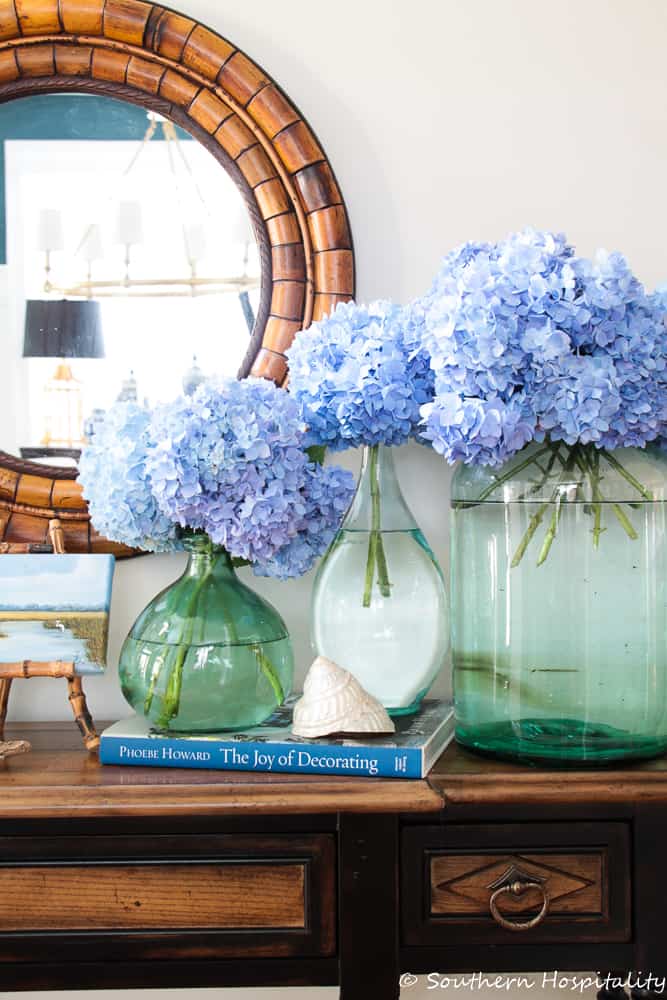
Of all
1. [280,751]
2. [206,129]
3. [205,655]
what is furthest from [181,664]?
[206,129]

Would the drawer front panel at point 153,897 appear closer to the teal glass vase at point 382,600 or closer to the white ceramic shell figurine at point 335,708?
the white ceramic shell figurine at point 335,708

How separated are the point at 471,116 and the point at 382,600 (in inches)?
26.2

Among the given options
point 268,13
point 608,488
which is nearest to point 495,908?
point 608,488

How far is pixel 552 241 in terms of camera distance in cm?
98

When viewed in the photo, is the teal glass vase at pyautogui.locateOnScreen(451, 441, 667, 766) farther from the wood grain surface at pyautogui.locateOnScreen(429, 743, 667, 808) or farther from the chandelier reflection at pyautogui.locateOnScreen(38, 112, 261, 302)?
the chandelier reflection at pyautogui.locateOnScreen(38, 112, 261, 302)

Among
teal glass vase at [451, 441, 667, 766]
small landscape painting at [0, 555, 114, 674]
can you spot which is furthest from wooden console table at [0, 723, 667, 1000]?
small landscape painting at [0, 555, 114, 674]

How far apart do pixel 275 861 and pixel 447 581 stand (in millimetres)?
502

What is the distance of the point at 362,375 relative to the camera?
41.8 inches

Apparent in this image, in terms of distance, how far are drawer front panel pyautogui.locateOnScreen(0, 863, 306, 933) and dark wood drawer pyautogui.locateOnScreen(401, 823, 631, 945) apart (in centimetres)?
12

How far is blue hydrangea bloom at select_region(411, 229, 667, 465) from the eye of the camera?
0.94 metres

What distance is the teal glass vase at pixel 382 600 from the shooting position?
1.16 meters

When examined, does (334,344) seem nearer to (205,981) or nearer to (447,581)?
(447,581)

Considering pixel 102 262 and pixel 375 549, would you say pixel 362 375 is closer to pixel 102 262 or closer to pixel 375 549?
pixel 375 549

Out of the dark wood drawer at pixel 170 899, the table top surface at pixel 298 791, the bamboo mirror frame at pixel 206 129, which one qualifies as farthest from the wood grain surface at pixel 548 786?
the bamboo mirror frame at pixel 206 129
